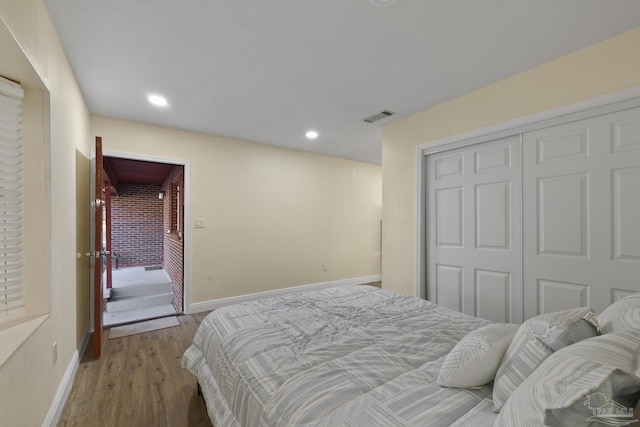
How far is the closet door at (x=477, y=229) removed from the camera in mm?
2469

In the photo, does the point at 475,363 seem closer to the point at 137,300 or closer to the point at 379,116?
the point at 379,116

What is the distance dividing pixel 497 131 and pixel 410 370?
2.32m

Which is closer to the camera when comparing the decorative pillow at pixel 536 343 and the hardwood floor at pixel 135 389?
the decorative pillow at pixel 536 343

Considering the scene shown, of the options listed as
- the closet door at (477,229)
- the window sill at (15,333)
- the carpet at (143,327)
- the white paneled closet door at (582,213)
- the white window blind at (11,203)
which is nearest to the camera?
the window sill at (15,333)

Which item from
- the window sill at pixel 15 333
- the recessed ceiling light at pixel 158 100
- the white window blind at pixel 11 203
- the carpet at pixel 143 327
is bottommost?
the carpet at pixel 143 327

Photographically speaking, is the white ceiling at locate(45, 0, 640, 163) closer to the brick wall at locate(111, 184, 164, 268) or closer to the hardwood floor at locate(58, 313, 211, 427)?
the hardwood floor at locate(58, 313, 211, 427)

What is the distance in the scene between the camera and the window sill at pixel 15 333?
1.16m

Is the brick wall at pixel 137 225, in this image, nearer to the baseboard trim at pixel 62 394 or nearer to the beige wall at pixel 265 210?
Result: the beige wall at pixel 265 210

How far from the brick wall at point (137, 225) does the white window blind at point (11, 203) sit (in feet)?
21.5

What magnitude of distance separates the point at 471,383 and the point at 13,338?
2.01m

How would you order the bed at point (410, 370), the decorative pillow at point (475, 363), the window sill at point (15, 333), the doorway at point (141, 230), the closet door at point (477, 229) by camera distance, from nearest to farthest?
the bed at point (410, 370)
the decorative pillow at point (475, 363)
the window sill at point (15, 333)
the closet door at point (477, 229)
the doorway at point (141, 230)

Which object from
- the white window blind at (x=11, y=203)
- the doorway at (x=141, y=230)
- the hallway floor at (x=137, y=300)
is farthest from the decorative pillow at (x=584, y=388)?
the doorway at (x=141, y=230)

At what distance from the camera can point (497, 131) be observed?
2523 mm

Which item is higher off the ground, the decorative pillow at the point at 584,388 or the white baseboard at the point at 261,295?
the decorative pillow at the point at 584,388
